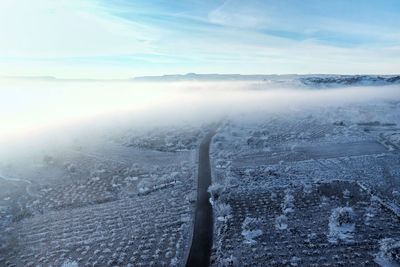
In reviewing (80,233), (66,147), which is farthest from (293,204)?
(66,147)

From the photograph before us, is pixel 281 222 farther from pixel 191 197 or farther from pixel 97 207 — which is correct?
pixel 97 207

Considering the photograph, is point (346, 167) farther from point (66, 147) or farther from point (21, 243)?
point (66, 147)

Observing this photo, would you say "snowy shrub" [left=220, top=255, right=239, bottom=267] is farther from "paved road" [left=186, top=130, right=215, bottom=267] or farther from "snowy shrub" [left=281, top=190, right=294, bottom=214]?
"snowy shrub" [left=281, top=190, right=294, bottom=214]

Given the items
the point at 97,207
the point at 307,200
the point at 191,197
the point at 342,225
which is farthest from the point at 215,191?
the point at 342,225

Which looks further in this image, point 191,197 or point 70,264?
point 191,197

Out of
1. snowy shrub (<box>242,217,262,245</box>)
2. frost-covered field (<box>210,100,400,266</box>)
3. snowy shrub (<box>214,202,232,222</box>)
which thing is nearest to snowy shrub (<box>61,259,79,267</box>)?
frost-covered field (<box>210,100,400,266</box>)

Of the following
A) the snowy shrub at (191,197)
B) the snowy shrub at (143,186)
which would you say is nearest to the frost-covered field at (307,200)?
the snowy shrub at (191,197)
